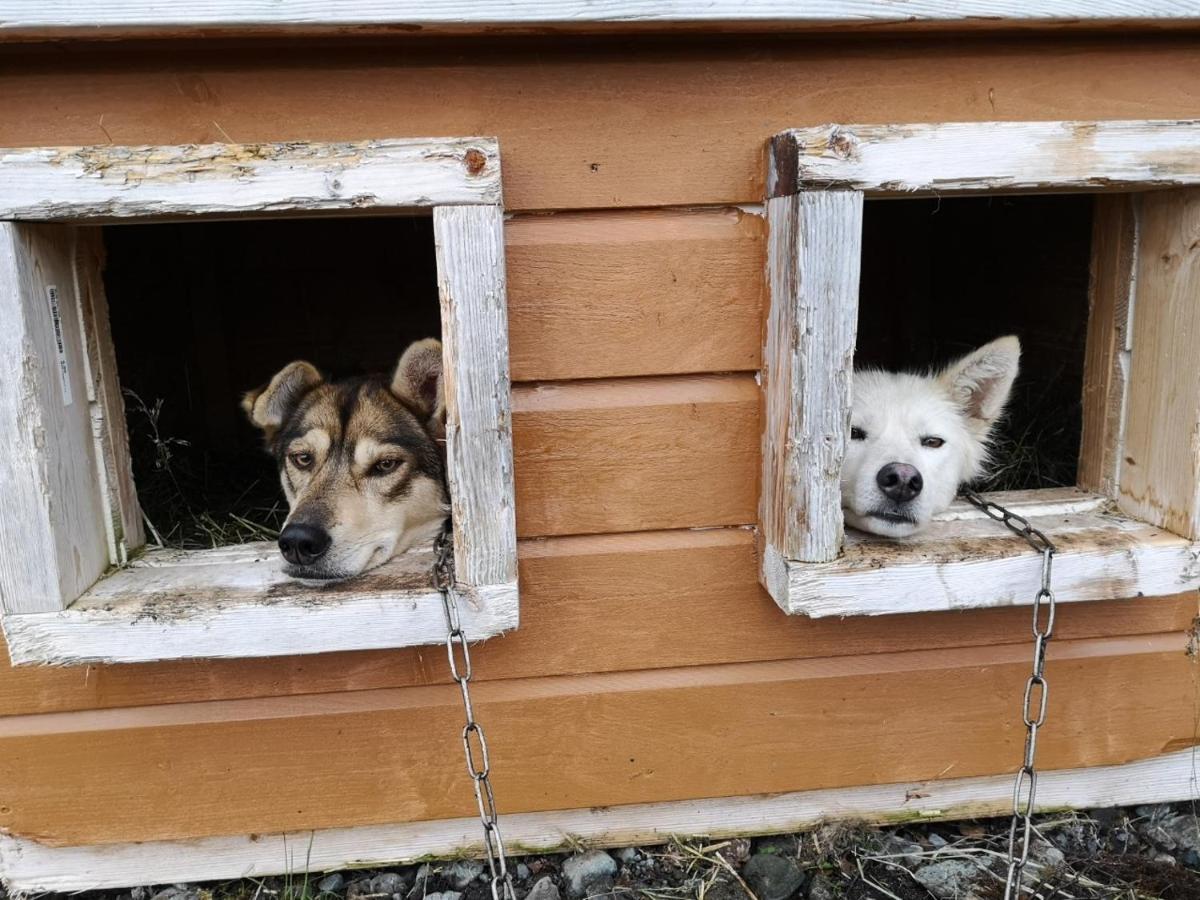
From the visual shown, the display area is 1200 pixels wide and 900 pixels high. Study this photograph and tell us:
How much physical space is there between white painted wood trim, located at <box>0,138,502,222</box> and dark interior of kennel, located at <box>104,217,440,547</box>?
1802 mm

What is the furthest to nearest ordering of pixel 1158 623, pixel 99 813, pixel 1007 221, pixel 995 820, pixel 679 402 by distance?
pixel 1007 221
pixel 995 820
pixel 1158 623
pixel 99 813
pixel 679 402

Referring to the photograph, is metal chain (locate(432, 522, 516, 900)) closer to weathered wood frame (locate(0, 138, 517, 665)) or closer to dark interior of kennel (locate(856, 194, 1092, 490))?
weathered wood frame (locate(0, 138, 517, 665))

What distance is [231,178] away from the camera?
1.71 m

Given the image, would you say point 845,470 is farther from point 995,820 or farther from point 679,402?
point 995,820

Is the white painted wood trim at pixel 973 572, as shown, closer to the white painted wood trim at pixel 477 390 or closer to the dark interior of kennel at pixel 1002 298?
the white painted wood trim at pixel 477 390

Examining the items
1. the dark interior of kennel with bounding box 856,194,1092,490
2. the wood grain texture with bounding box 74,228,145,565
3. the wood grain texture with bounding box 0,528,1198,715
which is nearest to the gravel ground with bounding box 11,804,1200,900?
the wood grain texture with bounding box 0,528,1198,715

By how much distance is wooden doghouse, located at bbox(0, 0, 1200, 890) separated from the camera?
1.78 metres

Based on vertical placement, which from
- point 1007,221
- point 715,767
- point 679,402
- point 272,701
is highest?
point 1007,221

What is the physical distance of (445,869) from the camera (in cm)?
241

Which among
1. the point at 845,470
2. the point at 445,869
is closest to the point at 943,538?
the point at 845,470

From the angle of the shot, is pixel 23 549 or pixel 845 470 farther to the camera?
pixel 845 470

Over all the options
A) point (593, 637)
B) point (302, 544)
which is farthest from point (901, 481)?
point (302, 544)

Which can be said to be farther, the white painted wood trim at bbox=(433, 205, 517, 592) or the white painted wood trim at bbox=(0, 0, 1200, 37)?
the white painted wood trim at bbox=(433, 205, 517, 592)

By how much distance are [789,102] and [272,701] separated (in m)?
1.89
